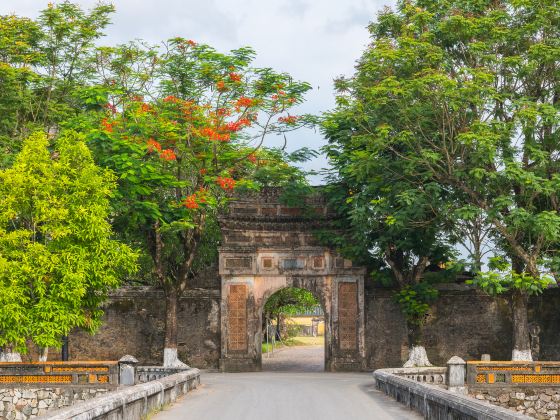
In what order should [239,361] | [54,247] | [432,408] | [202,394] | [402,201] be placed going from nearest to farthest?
[432,408] → [202,394] → [54,247] → [402,201] → [239,361]

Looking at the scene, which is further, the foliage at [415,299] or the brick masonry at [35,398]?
the foliage at [415,299]

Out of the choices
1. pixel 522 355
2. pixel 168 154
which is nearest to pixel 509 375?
pixel 522 355

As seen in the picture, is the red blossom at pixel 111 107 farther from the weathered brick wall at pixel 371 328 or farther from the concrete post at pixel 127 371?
the concrete post at pixel 127 371

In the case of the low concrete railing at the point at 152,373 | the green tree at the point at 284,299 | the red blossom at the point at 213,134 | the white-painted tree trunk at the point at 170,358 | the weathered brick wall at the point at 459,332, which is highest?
the red blossom at the point at 213,134

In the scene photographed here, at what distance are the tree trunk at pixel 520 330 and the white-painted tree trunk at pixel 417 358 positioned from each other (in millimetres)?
4044

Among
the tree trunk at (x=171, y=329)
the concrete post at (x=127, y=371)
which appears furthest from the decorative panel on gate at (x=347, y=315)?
the concrete post at (x=127, y=371)

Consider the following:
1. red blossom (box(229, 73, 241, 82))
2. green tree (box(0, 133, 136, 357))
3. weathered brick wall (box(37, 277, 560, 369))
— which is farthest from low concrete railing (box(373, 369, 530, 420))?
red blossom (box(229, 73, 241, 82))

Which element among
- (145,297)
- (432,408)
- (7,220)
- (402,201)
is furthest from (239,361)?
(432,408)

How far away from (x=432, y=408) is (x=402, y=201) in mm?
12837

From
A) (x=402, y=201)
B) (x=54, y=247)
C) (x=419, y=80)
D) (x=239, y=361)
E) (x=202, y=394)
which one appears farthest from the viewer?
(x=239, y=361)

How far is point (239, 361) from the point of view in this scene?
1351 inches

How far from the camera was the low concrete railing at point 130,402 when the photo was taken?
41.6ft

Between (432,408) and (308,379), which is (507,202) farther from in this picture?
(432,408)

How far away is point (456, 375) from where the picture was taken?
23469 millimetres
